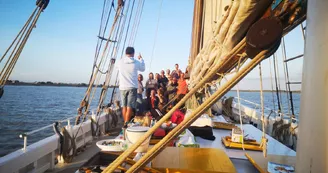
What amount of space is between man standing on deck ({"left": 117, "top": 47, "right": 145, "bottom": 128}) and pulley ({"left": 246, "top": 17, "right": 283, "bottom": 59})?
132 inches

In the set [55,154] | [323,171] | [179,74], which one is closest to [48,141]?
[55,154]

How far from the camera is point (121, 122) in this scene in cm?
641

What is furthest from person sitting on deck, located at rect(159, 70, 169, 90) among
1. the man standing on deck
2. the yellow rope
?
the yellow rope

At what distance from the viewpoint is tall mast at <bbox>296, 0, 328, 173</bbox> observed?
2.27ft

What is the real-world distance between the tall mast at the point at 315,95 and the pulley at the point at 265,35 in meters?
0.13

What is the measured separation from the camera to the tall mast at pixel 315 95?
0.69 metres

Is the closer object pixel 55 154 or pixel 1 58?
pixel 1 58

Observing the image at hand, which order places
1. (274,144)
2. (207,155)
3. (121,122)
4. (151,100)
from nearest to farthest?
(207,155), (274,144), (121,122), (151,100)

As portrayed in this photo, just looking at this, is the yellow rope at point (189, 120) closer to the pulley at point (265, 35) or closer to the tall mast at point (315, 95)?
the pulley at point (265, 35)

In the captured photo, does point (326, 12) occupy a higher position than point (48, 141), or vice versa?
point (326, 12)

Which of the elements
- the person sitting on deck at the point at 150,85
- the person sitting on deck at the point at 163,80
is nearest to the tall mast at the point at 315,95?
the person sitting on deck at the point at 150,85

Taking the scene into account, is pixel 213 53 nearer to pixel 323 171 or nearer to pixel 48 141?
pixel 323 171

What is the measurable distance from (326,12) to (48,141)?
10.6 ft

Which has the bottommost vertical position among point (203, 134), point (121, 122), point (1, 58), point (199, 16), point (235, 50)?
point (121, 122)
